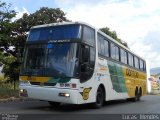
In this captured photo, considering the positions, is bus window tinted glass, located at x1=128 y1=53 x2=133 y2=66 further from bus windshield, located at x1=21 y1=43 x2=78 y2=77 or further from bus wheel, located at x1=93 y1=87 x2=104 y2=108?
bus windshield, located at x1=21 y1=43 x2=78 y2=77

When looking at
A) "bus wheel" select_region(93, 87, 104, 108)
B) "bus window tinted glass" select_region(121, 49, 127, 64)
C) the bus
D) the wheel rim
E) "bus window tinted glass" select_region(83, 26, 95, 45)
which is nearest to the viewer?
the bus

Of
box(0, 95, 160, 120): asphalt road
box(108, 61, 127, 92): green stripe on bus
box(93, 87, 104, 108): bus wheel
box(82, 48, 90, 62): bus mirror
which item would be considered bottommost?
box(0, 95, 160, 120): asphalt road

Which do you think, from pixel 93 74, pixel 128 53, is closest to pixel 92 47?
pixel 93 74

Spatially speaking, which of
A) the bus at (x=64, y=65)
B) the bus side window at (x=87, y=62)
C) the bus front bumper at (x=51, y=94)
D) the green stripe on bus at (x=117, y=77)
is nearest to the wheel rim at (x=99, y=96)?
the bus at (x=64, y=65)

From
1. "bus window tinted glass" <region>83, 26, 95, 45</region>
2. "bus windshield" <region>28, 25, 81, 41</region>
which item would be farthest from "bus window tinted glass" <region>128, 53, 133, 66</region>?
"bus windshield" <region>28, 25, 81, 41</region>

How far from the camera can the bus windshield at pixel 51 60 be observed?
1531 cm

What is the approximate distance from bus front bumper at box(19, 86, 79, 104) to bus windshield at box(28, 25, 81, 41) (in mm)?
2124

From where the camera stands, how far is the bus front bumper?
1512 cm

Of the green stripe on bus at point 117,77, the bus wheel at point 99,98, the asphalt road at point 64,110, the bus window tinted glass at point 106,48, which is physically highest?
the bus window tinted glass at point 106,48

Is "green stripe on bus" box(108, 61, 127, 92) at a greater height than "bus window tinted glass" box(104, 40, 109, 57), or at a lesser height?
lesser

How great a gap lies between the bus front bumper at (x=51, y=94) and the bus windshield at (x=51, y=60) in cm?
59

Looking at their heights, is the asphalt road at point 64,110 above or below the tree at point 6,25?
below

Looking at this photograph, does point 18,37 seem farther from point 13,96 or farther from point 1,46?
point 13,96

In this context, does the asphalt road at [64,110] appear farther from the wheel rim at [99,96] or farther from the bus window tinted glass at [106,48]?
the bus window tinted glass at [106,48]
